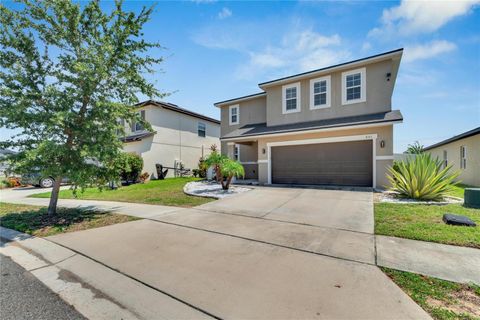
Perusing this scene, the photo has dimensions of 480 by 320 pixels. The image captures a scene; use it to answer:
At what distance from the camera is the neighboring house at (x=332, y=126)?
1047 cm

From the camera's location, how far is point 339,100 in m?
12.0

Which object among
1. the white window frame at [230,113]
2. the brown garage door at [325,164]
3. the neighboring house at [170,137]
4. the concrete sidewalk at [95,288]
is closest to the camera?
the concrete sidewalk at [95,288]

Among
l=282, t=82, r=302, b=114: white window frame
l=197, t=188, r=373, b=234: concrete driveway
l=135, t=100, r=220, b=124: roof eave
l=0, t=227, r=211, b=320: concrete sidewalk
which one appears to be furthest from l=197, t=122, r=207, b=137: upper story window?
l=0, t=227, r=211, b=320: concrete sidewalk

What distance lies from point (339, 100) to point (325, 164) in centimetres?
376

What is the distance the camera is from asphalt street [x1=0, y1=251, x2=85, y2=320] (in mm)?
2408

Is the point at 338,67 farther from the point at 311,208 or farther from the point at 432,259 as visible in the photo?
the point at 432,259

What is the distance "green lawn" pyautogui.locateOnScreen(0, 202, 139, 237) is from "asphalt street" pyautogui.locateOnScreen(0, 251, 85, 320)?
233cm

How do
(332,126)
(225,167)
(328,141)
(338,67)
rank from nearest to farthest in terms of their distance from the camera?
(225,167)
(332,126)
(328,141)
(338,67)

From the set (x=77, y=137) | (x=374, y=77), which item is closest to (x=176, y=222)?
(x=77, y=137)

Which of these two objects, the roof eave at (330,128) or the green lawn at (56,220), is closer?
the green lawn at (56,220)

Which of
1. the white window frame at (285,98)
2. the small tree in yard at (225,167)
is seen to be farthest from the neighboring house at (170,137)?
the white window frame at (285,98)

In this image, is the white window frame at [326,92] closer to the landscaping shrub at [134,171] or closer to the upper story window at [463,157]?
the upper story window at [463,157]

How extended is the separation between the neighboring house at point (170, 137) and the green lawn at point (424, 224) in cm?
1386

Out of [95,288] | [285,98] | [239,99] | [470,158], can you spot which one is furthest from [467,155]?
[95,288]
